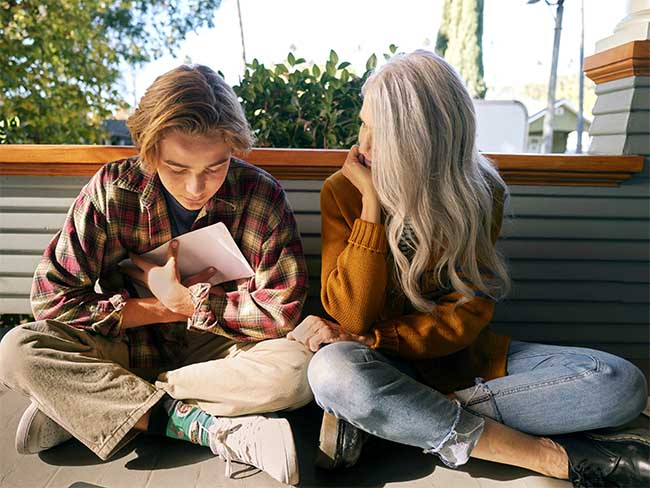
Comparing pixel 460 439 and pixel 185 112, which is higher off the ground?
pixel 185 112

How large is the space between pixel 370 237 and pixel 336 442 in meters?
0.50

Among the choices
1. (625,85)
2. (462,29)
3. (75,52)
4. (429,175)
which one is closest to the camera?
(429,175)

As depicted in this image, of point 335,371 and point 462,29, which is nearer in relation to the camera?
point 335,371

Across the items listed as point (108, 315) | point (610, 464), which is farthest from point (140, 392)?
point (610, 464)

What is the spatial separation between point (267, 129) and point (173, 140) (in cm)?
73

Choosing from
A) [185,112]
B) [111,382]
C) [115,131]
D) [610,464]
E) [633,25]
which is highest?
[633,25]

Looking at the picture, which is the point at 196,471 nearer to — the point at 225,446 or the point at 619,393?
the point at 225,446

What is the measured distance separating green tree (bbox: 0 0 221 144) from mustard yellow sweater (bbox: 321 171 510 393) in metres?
2.58

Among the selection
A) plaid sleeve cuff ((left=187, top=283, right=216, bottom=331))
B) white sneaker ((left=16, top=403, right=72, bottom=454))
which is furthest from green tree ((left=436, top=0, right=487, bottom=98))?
white sneaker ((left=16, top=403, right=72, bottom=454))

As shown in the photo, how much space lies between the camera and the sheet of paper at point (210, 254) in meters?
1.55

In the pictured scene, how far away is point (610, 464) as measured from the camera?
1.37 m

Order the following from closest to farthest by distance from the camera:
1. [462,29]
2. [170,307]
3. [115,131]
→ [170,307], [462,29], [115,131]

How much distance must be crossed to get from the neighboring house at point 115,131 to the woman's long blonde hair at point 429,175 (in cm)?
297

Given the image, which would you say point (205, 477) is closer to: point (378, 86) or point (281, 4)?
point (378, 86)
